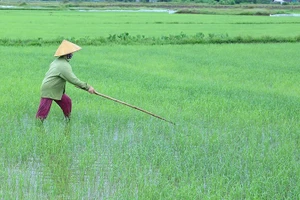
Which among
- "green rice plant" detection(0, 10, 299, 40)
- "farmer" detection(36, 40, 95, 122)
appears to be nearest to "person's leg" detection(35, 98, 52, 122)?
"farmer" detection(36, 40, 95, 122)

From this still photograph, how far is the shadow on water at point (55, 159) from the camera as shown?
3.88 m

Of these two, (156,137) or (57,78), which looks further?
(57,78)

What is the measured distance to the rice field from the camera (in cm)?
392

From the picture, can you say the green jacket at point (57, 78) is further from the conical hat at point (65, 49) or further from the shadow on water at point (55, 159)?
the shadow on water at point (55, 159)

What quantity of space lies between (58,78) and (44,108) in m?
0.35

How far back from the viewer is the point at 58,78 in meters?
5.58

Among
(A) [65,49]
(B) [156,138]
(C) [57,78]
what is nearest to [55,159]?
(B) [156,138]

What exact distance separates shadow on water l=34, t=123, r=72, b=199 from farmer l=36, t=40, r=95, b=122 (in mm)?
231

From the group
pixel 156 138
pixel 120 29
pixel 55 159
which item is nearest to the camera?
pixel 55 159

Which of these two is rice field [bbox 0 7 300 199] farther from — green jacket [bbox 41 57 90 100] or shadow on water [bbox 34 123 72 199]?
green jacket [bbox 41 57 90 100]

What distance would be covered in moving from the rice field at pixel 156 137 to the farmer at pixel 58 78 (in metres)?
0.24

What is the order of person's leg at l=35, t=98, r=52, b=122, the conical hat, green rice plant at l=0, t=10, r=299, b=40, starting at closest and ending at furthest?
the conical hat
person's leg at l=35, t=98, r=52, b=122
green rice plant at l=0, t=10, r=299, b=40

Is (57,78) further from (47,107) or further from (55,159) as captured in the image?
(55,159)

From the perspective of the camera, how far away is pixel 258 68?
1059cm
